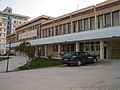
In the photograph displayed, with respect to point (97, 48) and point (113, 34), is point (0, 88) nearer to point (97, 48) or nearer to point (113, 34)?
point (113, 34)

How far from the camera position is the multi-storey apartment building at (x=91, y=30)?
2786 centimetres

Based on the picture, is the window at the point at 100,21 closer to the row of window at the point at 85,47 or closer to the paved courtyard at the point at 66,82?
the row of window at the point at 85,47

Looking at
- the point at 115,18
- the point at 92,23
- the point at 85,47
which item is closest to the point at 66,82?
the point at 115,18

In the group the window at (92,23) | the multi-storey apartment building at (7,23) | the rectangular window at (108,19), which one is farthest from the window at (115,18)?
the multi-storey apartment building at (7,23)

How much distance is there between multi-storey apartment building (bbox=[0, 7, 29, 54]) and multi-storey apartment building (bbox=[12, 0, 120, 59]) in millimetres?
54657

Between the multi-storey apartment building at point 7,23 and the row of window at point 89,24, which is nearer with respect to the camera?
the row of window at point 89,24

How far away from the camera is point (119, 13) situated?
2764 centimetres

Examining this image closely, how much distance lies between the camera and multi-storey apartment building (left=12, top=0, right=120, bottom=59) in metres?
Answer: 27.9

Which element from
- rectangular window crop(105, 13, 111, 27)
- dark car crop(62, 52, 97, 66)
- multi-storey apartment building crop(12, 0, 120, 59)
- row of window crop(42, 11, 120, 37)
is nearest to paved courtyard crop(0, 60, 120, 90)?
Result: dark car crop(62, 52, 97, 66)

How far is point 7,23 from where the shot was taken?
10412cm

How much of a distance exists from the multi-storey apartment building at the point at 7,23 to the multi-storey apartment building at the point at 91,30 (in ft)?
179

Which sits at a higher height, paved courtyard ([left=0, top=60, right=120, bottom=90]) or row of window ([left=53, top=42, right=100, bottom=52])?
row of window ([left=53, top=42, right=100, bottom=52])

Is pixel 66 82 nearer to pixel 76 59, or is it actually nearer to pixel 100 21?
pixel 76 59

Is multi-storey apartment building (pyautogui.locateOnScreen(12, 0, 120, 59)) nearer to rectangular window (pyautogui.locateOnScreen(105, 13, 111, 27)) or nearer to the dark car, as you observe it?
rectangular window (pyautogui.locateOnScreen(105, 13, 111, 27))
